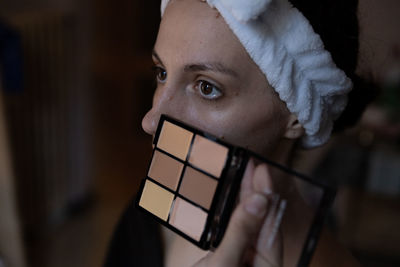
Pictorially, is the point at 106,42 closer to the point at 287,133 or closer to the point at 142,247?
the point at 142,247

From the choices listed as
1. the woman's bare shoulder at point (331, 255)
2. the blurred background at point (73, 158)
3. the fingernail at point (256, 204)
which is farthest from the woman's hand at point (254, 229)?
the blurred background at point (73, 158)

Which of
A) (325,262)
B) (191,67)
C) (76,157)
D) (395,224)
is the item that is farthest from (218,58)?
(76,157)

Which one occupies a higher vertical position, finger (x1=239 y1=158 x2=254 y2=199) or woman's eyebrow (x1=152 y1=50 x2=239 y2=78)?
woman's eyebrow (x1=152 y1=50 x2=239 y2=78)

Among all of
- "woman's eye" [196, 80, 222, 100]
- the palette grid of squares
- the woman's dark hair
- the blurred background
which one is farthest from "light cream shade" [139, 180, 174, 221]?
the blurred background

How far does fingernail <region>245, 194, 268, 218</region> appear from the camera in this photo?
0.37 metres

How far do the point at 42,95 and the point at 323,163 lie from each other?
1195 mm


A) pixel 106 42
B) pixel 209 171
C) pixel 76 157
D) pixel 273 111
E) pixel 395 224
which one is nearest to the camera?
pixel 209 171

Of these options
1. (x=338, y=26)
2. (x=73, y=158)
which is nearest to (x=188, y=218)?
(x=338, y=26)

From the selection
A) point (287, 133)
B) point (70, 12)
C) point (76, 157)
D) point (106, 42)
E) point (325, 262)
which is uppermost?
point (287, 133)

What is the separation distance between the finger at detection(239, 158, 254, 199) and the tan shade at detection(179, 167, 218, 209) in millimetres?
23

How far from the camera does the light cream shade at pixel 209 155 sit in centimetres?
37

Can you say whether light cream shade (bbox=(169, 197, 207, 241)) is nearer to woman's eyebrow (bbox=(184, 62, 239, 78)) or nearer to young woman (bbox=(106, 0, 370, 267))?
young woman (bbox=(106, 0, 370, 267))

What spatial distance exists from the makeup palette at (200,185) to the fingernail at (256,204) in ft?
0.05

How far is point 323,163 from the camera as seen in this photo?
1.52 meters
